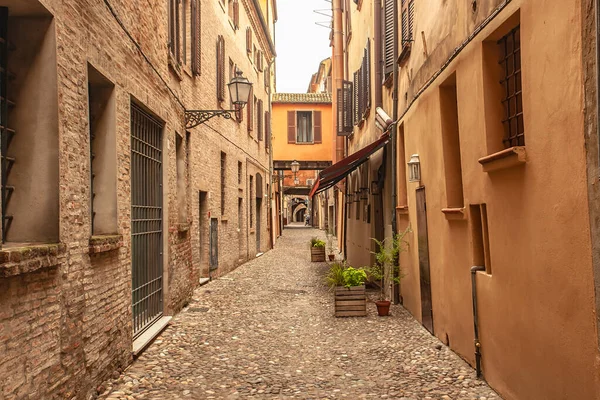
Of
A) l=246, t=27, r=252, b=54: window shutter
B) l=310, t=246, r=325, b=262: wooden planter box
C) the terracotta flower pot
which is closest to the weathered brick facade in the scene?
the terracotta flower pot

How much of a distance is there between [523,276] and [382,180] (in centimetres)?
668

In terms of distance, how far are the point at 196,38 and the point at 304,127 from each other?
17.7m

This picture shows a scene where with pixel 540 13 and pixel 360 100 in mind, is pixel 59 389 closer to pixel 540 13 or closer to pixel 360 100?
pixel 540 13

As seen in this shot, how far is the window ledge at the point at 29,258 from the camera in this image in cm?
324

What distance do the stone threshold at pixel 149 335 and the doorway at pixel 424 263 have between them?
353cm

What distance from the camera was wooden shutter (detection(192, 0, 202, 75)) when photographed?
1098cm

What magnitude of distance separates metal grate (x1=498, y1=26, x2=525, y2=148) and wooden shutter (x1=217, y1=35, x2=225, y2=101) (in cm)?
1011

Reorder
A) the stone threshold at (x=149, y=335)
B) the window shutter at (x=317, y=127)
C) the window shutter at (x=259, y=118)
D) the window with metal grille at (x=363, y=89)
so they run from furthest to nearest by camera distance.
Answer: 1. the window shutter at (x=317, y=127)
2. the window shutter at (x=259, y=118)
3. the window with metal grille at (x=363, y=89)
4. the stone threshold at (x=149, y=335)

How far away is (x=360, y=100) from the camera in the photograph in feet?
45.9

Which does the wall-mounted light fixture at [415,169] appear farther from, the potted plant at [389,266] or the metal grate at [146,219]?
the metal grate at [146,219]

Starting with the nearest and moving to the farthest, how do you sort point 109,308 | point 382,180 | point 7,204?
point 7,204 < point 109,308 < point 382,180

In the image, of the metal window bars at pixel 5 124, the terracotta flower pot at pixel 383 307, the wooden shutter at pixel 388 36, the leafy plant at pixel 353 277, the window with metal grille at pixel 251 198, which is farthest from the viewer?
the window with metal grille at pixel 251 198

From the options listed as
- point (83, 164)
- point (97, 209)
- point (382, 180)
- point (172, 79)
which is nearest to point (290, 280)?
point (382, 180)

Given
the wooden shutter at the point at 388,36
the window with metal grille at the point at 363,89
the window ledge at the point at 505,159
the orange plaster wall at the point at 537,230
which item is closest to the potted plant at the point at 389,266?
the orange plaster wall at the point at 537,230
